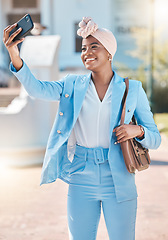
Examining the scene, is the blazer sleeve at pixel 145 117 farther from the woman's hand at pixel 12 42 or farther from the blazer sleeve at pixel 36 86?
the woman's hand at pixel 12 42

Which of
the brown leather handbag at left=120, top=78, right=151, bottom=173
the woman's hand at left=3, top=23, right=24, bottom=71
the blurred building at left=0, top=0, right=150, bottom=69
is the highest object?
the woman's hand at left=3, top=23, right=24, bottom=71

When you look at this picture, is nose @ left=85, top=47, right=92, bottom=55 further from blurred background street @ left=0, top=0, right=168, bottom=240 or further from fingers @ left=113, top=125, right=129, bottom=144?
blurred background street @ left=0, top=0, right=168, bottom=240

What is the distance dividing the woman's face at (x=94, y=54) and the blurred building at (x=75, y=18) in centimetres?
1998

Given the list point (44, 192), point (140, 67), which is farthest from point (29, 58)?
point (140, 67)

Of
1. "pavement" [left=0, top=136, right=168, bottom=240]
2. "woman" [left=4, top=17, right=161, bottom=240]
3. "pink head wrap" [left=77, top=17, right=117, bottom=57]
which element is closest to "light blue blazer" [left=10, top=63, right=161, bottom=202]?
"woman" [left=4, top=17, right=161, bottom=240]

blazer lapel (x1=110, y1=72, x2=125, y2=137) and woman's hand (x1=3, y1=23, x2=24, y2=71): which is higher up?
woman's hand (x1=3, y1=23, x2=24, y2=71)

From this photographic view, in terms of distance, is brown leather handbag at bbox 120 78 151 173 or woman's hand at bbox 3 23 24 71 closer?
woman's hand at bbox 3 23 24 71

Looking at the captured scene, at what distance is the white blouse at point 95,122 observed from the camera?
246 centimetres

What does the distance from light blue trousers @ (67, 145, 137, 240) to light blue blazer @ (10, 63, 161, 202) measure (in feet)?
0.19

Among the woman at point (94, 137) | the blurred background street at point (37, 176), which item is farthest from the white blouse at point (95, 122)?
the blurred background street at point (37, 176)

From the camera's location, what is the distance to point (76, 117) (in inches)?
96.9

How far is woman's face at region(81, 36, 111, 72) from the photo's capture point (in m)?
2.46

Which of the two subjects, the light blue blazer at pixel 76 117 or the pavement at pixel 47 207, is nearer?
the light blue blazer at pixel 76 117

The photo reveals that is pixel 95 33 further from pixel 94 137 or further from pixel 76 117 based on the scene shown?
pixel 94 137
